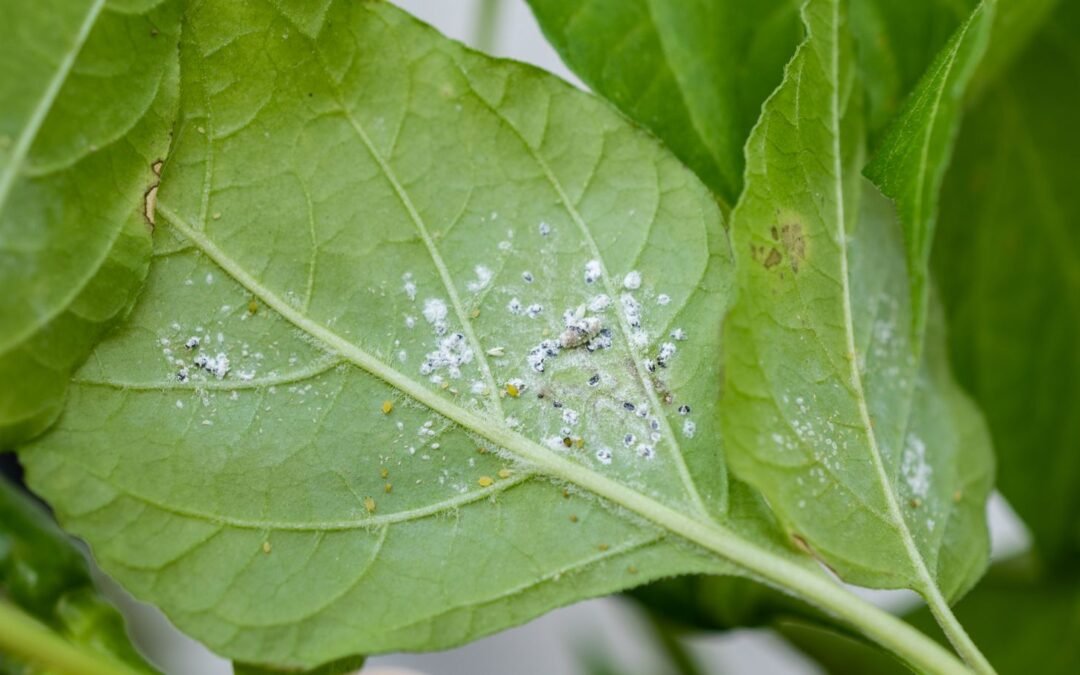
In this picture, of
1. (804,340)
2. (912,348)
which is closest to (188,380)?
(804,340)

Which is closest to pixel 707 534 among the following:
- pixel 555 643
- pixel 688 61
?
pixel 688 61

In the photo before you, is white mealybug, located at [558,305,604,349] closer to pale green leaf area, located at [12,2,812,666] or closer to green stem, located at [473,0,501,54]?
pale green leaf area, located at [12,2,812,666]

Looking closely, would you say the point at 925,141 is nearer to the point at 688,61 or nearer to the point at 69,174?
the point at 688,61

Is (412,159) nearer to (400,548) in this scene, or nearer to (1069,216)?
(400,548)

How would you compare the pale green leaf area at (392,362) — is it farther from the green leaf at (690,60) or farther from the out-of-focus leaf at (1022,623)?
the out-of-focus leaf at (1022,623)

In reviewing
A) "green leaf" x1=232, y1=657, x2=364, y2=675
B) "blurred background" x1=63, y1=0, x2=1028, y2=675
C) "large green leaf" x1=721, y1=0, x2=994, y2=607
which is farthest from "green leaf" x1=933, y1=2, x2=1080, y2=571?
"green leaf" x1=232, y1=657, x2=364, y2=675
